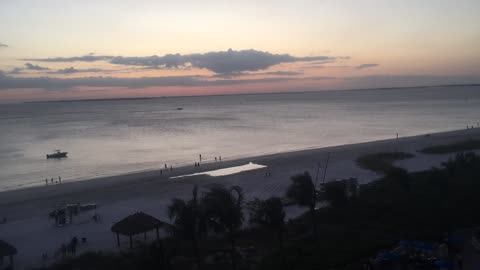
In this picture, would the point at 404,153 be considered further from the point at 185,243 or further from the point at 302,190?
the point at 185,243

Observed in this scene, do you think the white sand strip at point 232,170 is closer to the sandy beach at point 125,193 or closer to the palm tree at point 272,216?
the sandy beach at point 125,193

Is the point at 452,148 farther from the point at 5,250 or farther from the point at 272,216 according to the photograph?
the point at 5,250

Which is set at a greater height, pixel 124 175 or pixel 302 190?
pixel 302 190

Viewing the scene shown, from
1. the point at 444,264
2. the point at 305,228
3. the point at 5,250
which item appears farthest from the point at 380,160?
the point at 5,250

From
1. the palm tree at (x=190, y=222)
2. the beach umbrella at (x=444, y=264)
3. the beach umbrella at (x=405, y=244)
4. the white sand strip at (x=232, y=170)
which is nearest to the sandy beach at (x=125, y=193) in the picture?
the white sand strip at (x=232, y=170)

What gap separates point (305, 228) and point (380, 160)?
73.6 feet

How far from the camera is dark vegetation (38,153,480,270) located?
52.8 ft

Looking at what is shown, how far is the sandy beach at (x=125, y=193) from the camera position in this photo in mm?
21359

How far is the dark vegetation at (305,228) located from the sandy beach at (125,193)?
3109mm

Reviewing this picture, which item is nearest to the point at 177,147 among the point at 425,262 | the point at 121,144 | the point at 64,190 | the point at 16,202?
the point at 121,144

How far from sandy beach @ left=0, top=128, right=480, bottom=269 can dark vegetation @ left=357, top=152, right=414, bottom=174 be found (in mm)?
917

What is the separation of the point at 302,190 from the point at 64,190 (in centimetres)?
2187

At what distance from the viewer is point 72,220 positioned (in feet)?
80.1

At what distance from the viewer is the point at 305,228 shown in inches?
797
